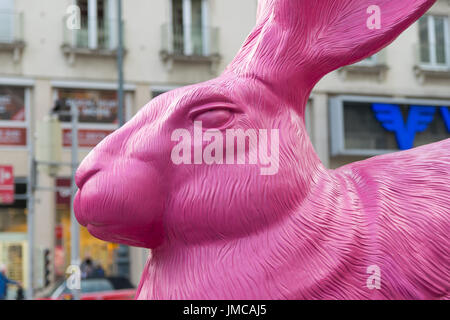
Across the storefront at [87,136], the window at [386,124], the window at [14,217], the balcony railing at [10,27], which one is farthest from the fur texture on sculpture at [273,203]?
the window at [386,124]

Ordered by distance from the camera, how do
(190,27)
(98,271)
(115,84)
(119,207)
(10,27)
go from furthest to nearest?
1. (190,27)
2. (115,84)
3. (10,27)
4. (98,271)
5. (119,207)

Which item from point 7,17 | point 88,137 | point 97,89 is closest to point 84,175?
point 88,137

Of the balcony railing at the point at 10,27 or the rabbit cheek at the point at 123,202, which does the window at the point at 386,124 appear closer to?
the balcony railing at the point at 10,27

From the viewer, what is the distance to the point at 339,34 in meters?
1.41

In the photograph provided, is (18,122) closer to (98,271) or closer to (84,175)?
(98,271)

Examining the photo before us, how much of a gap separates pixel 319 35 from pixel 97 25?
986cm

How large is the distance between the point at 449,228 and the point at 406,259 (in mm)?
116

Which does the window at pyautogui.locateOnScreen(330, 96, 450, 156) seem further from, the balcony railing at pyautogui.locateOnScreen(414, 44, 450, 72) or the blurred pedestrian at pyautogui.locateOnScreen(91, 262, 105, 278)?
the blurred pedestrian at pyautogui.locateOnScreen(91, 262, 105, 278)

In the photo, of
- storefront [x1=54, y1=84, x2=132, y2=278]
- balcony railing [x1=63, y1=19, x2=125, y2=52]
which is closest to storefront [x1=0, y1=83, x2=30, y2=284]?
storefront [x1=54, y1=84, x2=132, y2=278]

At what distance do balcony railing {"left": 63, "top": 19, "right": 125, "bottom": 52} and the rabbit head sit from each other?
31.0ft

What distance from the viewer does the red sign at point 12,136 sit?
10.2 m

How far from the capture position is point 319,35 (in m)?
1.41

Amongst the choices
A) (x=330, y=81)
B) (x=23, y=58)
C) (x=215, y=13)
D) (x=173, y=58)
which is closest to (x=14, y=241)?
(x=23, y=58)

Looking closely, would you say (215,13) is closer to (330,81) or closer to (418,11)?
(330,81)
